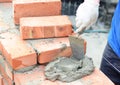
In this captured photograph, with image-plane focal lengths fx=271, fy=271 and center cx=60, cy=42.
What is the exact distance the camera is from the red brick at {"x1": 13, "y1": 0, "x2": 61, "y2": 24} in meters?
2.18

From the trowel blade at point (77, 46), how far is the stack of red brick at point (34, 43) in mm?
73

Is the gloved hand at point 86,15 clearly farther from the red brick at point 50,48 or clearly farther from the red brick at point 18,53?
the red brick at point 18,53

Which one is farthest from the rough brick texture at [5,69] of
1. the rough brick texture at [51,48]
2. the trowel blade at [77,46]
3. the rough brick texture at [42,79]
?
the trowel blade at [77,46]

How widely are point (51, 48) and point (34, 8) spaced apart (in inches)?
17.8

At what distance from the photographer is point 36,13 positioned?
2.24 metres

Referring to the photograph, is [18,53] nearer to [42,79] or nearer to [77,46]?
[42,79]

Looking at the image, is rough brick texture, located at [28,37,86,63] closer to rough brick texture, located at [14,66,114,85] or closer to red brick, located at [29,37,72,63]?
red brick, located at [29,37,72,63]

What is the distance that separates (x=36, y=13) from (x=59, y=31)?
309mm

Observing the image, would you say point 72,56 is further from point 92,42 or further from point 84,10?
point 92,42

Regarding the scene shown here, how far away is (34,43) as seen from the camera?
6.61 ft

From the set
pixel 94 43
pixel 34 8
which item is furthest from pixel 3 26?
pixel 94 43

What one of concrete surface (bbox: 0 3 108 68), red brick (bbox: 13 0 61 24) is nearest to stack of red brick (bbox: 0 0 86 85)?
red brick (bbox: 13 0 61 24)

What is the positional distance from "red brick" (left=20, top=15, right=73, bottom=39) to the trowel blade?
20 cm

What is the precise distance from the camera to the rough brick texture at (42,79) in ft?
5.74
